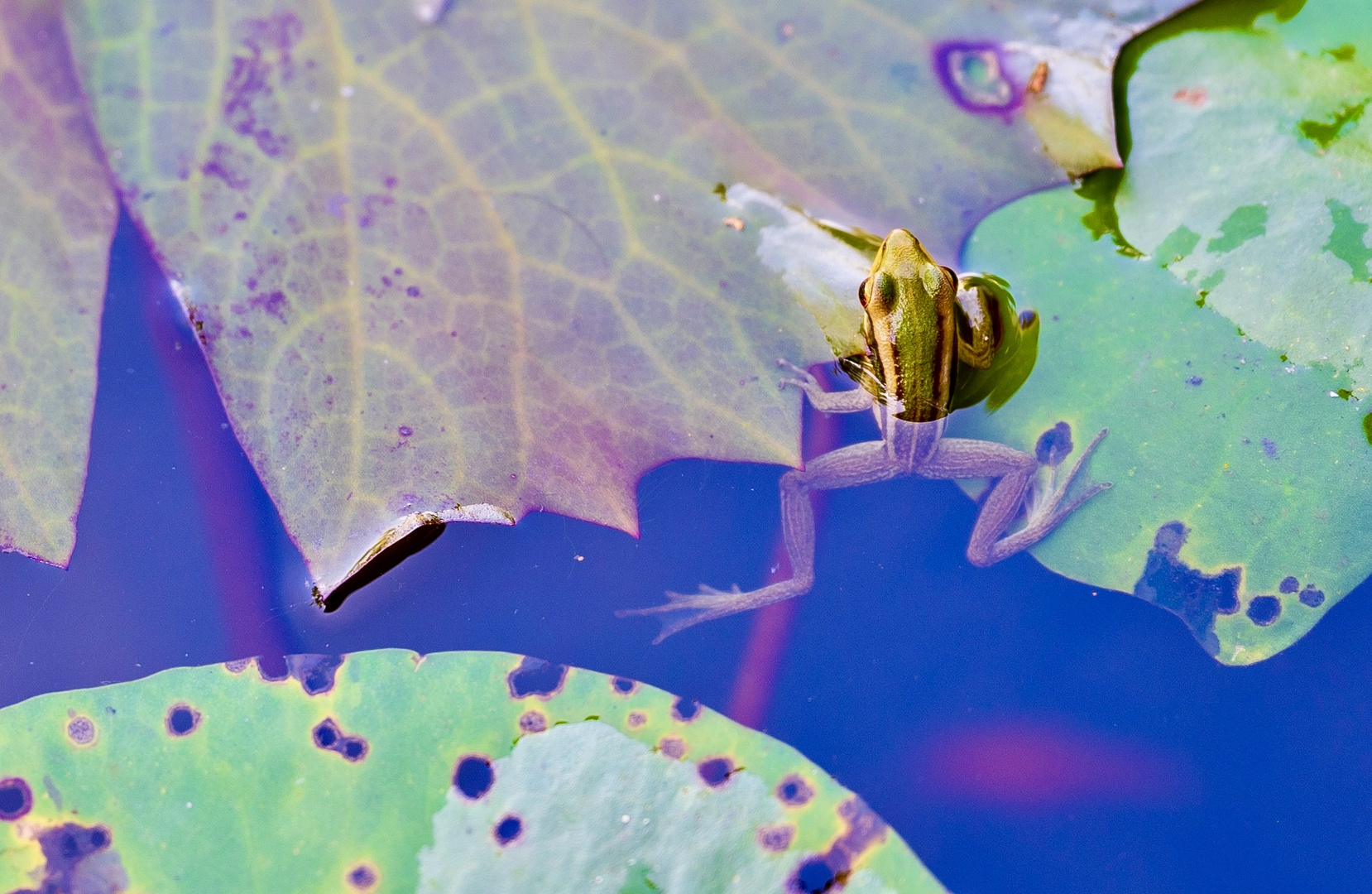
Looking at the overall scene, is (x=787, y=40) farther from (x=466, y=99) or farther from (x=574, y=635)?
(x=574, y=635)

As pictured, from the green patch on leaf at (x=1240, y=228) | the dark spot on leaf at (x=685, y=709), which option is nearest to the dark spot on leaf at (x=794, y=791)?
the dark spot on leaf at (x=685, y=709)

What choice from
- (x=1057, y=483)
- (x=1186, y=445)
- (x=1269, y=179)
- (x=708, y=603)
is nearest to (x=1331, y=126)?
(x=1269, y=179)

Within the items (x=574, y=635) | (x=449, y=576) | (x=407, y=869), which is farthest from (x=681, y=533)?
(x=407, y=869)

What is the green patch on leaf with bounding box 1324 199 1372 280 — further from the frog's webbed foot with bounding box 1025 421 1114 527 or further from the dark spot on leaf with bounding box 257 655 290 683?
the dark spot on leaf with bounding box 257 655 290 683

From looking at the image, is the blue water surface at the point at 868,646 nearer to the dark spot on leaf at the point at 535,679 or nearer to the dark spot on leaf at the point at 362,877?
the dark spot on leaf at the point at 535,679

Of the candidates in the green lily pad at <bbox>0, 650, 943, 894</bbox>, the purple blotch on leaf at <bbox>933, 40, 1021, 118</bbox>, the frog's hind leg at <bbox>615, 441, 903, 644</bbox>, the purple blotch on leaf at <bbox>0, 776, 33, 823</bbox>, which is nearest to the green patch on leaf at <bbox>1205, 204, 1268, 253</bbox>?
the purple blotch on leaf at <bbox>933, 40, 1021, 118</bbox>

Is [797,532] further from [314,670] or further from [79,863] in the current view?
[79,863]

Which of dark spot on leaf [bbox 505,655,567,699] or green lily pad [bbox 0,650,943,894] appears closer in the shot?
green lily pad [bbox 0,650,943,894]
